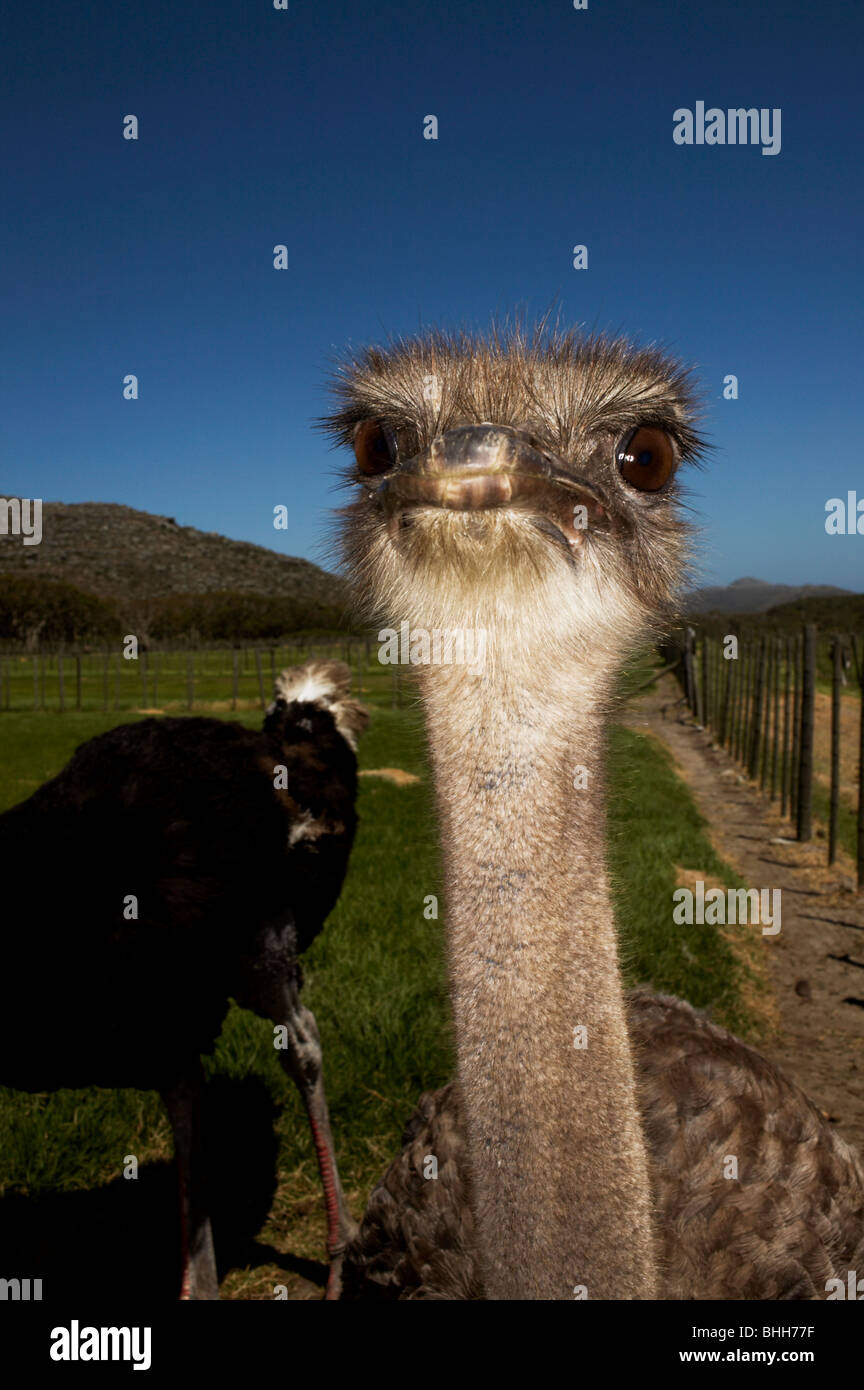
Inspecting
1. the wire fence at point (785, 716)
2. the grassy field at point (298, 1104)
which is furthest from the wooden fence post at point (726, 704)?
the grassy field at point (298, 1104)

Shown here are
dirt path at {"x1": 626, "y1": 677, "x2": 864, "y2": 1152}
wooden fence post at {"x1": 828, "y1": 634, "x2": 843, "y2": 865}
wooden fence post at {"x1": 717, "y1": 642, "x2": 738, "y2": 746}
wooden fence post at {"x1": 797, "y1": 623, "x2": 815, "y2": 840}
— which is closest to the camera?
dirt path at {"x1": 626, "y1": 677, "x2": 864, "y2": 1152}

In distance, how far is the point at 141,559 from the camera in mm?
97562

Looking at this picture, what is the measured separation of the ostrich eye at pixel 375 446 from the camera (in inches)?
65.9

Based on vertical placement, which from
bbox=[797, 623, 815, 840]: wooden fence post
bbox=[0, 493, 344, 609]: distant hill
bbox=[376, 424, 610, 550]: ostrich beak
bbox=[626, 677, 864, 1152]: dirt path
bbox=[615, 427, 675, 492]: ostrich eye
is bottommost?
bbox=[626, 677, 864, 1152]: dirt path

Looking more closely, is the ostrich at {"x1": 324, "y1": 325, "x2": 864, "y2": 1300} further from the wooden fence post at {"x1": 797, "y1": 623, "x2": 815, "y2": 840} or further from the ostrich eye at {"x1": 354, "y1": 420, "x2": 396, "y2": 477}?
the wooden fence post at {"x1": 797, "y1": 623, "x2": 815, "y2": 840}

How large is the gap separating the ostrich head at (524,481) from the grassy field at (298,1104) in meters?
0.31

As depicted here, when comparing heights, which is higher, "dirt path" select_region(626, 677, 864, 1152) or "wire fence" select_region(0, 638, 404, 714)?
"wire fence" select_region(0, 638, 404, 714)

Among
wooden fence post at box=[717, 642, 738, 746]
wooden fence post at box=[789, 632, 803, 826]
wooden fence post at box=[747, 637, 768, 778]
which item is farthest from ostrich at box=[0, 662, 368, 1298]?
wooden fence post at box=[717, 642, 738, 746]

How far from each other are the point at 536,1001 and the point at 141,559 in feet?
333

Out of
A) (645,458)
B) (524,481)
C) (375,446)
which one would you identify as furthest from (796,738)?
(524,481)

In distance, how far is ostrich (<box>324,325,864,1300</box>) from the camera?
1459 mm

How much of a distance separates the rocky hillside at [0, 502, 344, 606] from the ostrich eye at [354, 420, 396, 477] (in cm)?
7346

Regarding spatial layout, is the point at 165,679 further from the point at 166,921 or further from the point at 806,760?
the point at 166,921
